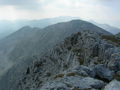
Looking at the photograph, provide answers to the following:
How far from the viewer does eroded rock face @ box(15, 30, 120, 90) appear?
3475 centimetres

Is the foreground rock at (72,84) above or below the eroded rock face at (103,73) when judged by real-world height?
above

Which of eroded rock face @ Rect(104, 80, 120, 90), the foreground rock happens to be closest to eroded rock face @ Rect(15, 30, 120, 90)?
the foreground rock

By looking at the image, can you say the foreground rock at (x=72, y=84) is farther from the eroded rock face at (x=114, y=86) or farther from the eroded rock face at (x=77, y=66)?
the eroded rock face at (x=114, y=86)

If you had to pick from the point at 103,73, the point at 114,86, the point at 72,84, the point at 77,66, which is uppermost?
the point at 77,66

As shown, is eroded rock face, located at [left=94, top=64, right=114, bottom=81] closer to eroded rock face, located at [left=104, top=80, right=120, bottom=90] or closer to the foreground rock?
the foreground rock

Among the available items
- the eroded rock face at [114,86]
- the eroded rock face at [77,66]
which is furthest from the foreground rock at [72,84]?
the eroded rock face at [114,86]

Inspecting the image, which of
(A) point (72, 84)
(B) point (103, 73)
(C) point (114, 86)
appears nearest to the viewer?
(C) point (114, 86)

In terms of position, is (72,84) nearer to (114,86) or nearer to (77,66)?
(114,86)

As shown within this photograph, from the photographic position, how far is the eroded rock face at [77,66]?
1368 inches

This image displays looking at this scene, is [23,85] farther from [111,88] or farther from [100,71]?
[111,88]

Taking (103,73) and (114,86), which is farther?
(103,73)

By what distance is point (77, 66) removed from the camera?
42.7m

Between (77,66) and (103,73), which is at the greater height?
(77,66)

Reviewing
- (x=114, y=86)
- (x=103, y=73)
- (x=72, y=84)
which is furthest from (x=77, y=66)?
(x=114, y=86)
